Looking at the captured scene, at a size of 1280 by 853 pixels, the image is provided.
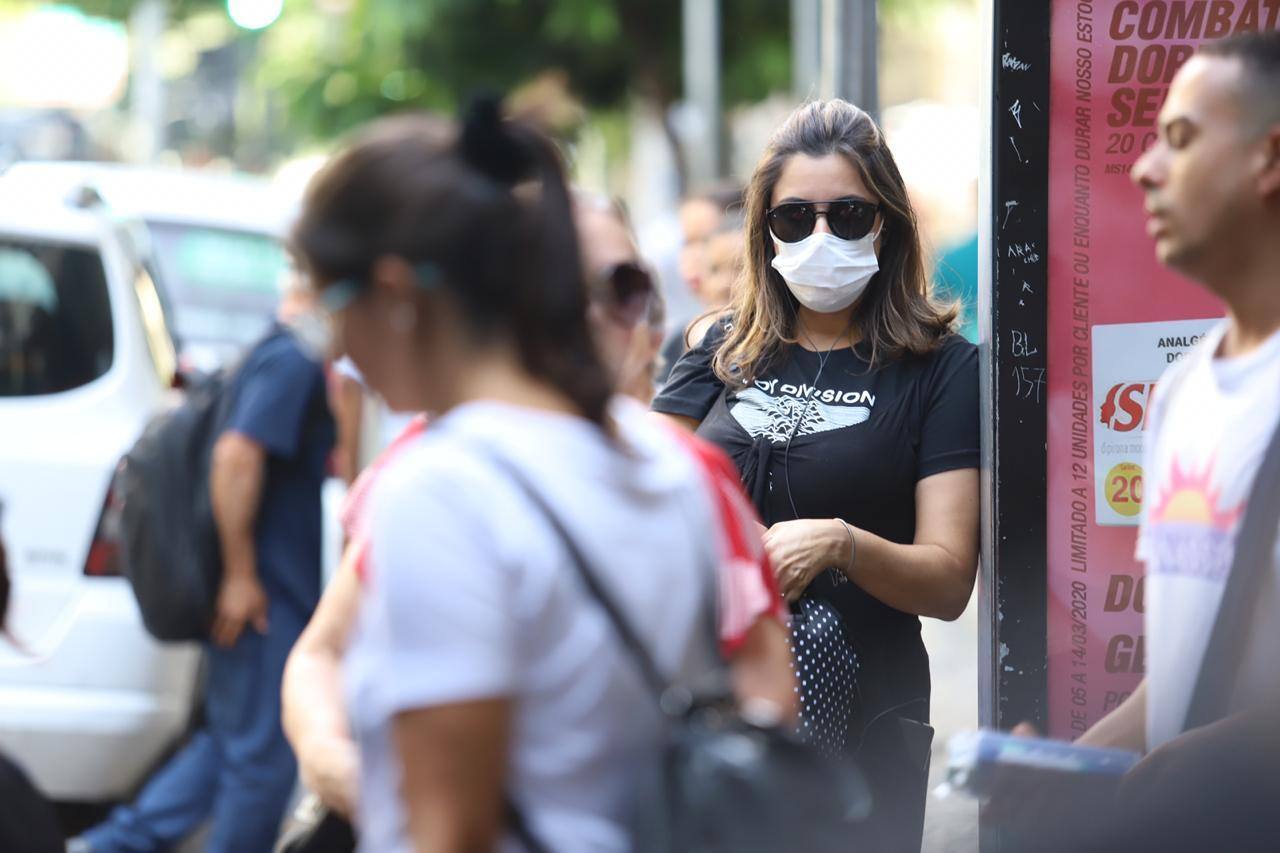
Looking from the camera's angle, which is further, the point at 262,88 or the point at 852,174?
the point at 262,88

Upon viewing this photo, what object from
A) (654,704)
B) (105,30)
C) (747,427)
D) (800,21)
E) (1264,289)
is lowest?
(105,30)

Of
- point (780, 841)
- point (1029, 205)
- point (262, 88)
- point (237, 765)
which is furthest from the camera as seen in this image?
point (262, 88)

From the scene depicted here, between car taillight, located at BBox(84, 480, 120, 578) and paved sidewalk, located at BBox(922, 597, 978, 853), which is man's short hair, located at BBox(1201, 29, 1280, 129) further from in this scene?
car taillight, located at BBox(84, 480, 120, 578)

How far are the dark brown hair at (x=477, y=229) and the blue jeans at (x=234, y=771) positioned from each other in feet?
11.1

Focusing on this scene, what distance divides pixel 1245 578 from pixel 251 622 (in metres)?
3.57

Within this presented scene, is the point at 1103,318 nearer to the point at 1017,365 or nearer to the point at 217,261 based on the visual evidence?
the point at 1017,365

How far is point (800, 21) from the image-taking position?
16.3 metres

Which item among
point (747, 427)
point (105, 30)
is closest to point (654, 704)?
point (747, 427)

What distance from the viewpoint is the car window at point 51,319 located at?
17.9 ft

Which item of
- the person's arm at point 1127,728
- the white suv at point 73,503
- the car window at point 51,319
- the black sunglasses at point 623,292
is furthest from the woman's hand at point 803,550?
the car window at point 51,319

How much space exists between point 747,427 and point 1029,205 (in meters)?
0.63

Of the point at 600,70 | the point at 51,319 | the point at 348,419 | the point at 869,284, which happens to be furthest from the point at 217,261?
the point at 600,70

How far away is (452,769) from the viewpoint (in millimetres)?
1765

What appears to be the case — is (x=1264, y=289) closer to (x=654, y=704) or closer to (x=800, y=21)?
(x=654, y=704)
